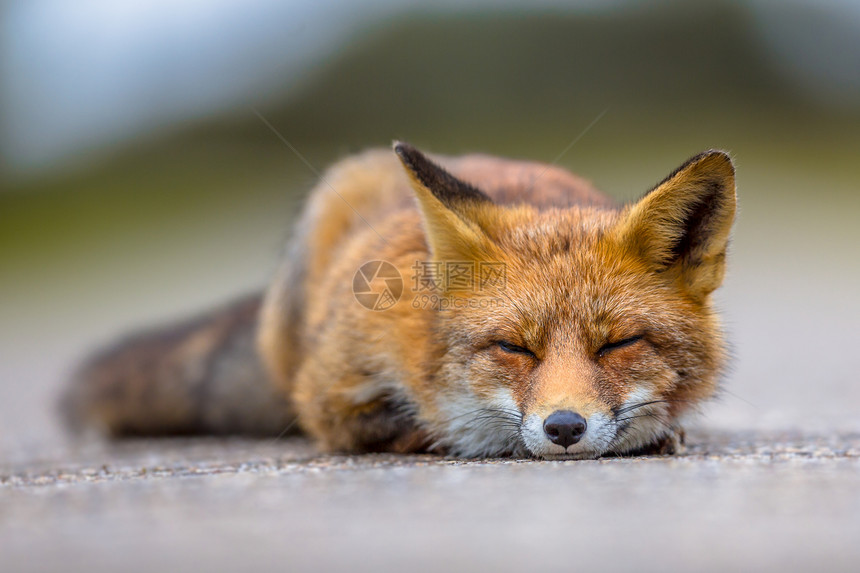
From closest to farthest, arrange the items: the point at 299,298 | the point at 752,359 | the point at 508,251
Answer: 1. the point at 508,251
2. the point at 299,298
3. the point at 752,359

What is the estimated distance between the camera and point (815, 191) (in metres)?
26.6

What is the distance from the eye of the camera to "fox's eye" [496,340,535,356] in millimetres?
5438

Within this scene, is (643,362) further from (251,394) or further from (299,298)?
(251,394)

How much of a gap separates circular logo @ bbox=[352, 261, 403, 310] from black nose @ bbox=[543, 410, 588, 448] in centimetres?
192

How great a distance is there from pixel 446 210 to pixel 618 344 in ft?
4.69

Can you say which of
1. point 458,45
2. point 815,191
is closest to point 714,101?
point 815,191

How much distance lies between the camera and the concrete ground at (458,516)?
3225 millimetres

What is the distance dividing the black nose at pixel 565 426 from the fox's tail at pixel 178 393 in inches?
154

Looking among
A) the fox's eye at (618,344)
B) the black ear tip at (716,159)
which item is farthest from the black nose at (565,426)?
the black ear tip at (716,159)

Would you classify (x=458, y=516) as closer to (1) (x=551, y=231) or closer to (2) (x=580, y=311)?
(2) (x=580, y=311)

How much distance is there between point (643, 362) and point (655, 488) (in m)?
1.43

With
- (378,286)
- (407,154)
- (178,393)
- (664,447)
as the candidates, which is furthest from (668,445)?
(178,393)

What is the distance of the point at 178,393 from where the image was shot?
8570 millimetres

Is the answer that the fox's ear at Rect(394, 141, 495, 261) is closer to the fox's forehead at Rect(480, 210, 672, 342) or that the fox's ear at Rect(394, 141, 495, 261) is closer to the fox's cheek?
the fox's forehead at Rect(480, 210, 672, 342)
